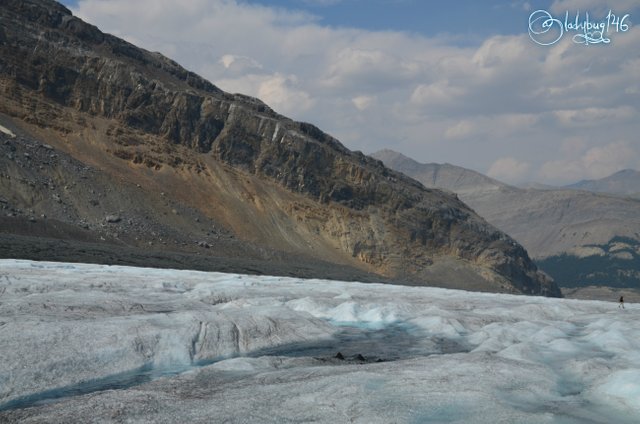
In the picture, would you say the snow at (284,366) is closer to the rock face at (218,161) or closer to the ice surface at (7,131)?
the ice surface at (7,131)

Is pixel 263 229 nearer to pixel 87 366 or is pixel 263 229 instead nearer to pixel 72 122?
pixel 72 122

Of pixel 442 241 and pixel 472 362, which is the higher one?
pixel 442 241

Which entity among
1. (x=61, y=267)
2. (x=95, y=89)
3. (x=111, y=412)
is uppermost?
(x=95, y=89)

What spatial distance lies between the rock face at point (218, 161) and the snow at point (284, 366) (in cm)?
5540

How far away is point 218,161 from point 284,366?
85664mm

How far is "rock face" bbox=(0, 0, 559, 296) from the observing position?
285ft

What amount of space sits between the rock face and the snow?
182 ft

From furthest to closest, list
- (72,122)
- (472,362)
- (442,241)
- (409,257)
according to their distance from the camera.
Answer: (442,241) → (409,257) → (72,122) → (472,362)

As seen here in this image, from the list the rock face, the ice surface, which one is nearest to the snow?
the ice surface

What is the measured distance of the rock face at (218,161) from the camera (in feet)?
285

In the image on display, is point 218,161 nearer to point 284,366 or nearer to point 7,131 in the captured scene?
point 7,131

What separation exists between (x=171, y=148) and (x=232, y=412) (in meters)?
88.6

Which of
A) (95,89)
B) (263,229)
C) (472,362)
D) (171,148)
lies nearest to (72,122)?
(95,89)

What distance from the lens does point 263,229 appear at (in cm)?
8981
